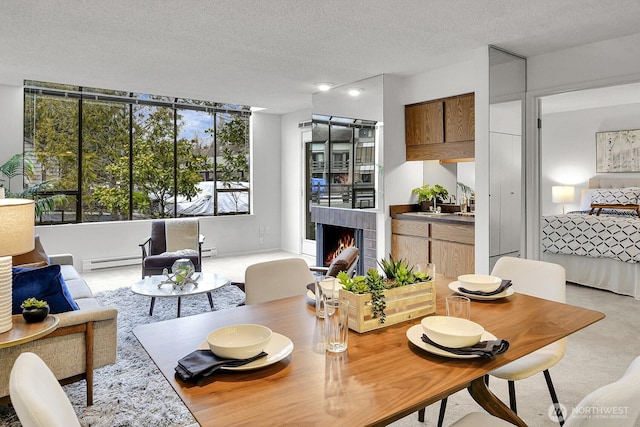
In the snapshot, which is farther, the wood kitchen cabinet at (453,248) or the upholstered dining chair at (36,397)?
the wood kitchen cabinet at (453,248)

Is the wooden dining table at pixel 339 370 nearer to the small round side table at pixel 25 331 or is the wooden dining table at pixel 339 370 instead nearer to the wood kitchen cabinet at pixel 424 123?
the small round side table at pixel 25 331

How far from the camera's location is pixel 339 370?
3.95ft

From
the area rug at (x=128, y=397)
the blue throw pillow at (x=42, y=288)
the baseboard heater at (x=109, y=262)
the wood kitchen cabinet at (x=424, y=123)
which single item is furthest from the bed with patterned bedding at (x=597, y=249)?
the baseboard heater at (x=109, y=262)

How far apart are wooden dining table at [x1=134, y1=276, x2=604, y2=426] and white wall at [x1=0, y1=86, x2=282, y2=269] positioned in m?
5.01

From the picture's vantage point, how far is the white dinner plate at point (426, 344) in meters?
1.26

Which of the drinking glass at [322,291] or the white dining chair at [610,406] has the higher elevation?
the drinking glass at [322,291]

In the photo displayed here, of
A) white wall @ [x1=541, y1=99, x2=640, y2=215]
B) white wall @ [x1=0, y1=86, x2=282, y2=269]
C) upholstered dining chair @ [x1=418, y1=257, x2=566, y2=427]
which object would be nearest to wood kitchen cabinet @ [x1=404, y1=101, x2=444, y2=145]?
upholstered dining chair @ [x1=418, y1=257, x2=566, y2=427]

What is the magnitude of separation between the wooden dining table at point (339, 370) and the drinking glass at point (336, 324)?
3cm

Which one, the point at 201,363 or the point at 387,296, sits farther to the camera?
the point at 387,296

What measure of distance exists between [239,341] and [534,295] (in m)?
1.62

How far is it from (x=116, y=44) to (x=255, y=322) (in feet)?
10.5

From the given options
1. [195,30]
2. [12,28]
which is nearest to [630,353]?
[195,30]

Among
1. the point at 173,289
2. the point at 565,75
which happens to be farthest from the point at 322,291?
the point at 565,75

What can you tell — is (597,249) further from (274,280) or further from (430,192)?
(274,280)
